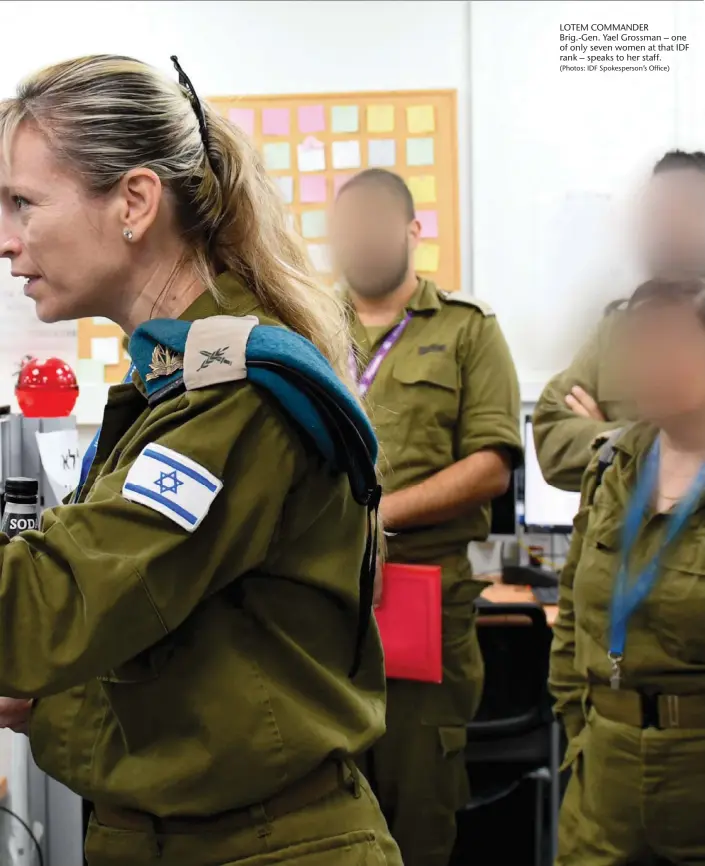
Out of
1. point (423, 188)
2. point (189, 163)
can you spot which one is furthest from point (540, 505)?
point (189, 163)

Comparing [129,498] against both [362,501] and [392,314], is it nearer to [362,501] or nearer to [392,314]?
[362,501]

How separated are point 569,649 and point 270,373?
44.0 inches

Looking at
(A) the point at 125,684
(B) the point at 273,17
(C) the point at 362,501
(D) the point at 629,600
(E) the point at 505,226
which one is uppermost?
(B) the point at 273,17

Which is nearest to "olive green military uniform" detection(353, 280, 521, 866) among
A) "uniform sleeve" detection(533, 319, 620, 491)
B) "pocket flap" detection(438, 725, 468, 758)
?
"pocket flap" detection(438, 725, 468, 758)

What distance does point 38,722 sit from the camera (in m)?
0.96

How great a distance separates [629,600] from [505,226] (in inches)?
67.2

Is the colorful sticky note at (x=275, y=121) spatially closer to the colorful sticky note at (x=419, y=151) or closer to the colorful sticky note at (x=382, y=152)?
the colorful sticky note at (x=382, y=152)

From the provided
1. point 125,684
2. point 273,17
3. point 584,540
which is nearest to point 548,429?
point 584,540

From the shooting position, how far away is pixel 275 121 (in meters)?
3.09

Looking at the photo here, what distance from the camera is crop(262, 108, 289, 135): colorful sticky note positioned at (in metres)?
3.09

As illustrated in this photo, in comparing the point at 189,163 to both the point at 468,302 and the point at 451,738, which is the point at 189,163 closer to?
the point at 468,302

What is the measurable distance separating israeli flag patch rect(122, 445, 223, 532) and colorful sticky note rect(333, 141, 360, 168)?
2.44m

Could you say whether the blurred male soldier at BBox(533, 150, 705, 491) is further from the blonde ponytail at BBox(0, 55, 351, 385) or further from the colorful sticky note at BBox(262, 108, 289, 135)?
the colorful sticky note at BBox(262, 108, 289, 135)

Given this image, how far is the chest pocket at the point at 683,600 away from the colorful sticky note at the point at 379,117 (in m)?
1.98
